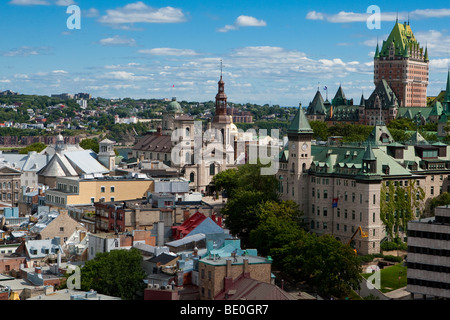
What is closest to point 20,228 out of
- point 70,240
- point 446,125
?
point 70,240

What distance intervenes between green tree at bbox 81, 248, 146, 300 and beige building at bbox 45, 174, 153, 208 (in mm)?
37380

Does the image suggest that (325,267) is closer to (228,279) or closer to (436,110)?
(228,279)

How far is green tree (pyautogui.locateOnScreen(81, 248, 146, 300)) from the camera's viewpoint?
61562 mm

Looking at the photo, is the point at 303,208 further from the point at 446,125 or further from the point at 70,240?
the point at 446,125

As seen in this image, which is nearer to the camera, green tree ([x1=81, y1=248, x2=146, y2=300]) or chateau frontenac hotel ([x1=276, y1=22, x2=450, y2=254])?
green tree ([x1=81, y1=248, x2=146, y2=300])

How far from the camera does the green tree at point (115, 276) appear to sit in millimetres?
61562

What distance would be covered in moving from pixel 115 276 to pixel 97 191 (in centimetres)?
4118

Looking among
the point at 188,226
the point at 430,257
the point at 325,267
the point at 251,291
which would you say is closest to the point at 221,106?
the point at 188,226

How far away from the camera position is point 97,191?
102 meters

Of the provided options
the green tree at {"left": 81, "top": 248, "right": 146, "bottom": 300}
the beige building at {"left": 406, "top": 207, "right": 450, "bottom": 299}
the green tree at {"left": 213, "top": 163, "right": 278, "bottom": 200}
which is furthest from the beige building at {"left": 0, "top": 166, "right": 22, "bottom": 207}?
the beige building at {"left": 406, "top": 207, "right": 450, "bottom": 299}

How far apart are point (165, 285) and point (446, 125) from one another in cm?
9625

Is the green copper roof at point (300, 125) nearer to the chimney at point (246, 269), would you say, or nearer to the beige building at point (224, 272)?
the beige building at point (224, 272)

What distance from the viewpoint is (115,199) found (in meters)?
102

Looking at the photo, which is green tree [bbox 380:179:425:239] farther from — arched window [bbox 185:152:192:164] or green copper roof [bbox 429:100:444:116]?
green copper roof [bbox 429:100:444:116]
